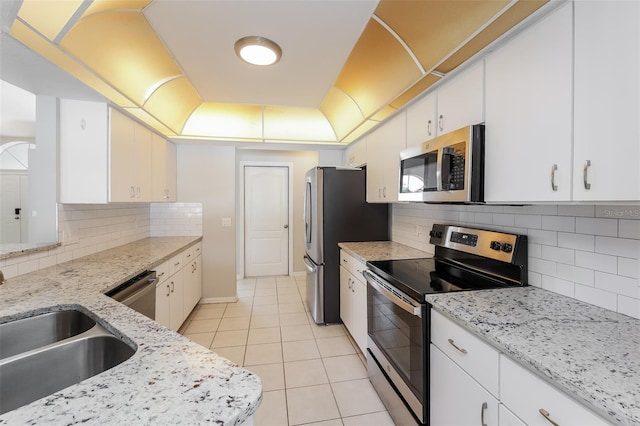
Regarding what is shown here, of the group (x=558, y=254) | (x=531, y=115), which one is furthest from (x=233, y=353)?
(x=531, y=115)

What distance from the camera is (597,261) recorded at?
4.20 feet

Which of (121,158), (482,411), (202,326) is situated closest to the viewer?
(482,411)

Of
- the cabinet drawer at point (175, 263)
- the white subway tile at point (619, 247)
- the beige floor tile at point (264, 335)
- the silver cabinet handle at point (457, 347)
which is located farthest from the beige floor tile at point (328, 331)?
the white subway tile at point (619, 247)

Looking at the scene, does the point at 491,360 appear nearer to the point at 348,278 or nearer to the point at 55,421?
the point at 55,421

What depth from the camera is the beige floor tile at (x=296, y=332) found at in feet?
9.48

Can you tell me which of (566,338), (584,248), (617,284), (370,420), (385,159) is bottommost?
(370,420)

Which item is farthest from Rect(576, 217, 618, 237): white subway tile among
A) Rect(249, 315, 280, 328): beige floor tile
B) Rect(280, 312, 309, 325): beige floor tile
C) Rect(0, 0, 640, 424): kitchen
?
Rect(249, 315, 280, 328): beige floor tile

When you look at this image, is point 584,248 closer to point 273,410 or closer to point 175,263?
point 273,410

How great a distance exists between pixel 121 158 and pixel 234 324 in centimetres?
206

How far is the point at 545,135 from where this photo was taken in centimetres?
118

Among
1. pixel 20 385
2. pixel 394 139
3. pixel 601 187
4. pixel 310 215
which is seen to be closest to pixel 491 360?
pixel 601 187

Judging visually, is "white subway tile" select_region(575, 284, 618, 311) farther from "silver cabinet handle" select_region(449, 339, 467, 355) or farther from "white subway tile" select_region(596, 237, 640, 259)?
"silver cabinet handle" select_region(449, 339, 467, 355)

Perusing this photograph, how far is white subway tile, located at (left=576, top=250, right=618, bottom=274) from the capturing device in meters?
1.22

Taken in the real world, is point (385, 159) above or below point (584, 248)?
above
